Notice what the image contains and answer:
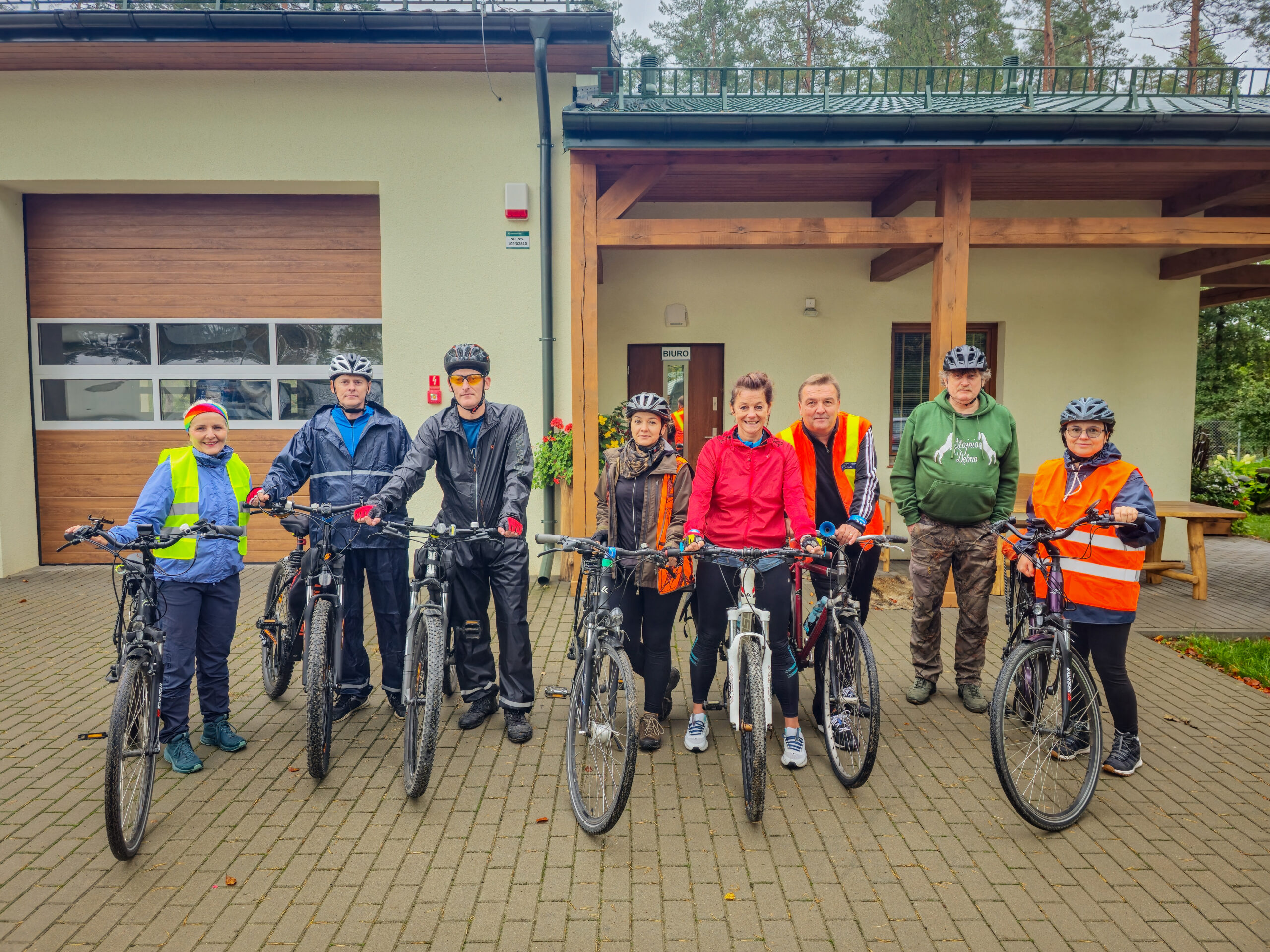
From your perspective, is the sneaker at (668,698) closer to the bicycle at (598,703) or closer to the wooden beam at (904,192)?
the bicycle at (598,703)

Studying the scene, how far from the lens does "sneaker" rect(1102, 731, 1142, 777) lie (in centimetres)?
357

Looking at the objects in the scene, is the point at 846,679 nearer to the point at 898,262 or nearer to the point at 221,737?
the point at 221,737

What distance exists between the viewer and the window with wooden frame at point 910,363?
361 inches

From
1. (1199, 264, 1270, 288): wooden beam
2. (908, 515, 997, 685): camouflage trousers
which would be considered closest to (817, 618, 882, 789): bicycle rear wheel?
(908, 515, 997, 685): camouflage trousers

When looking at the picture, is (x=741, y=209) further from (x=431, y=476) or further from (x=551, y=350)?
(x=431, y=476)

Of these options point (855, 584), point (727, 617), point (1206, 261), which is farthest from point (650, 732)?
point (1206, 261)

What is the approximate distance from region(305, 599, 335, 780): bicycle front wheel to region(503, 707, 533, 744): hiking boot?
0.86 meters

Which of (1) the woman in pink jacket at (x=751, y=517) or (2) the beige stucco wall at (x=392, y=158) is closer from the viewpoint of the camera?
(1) the woman in pink jacket at (x=751, y=517)

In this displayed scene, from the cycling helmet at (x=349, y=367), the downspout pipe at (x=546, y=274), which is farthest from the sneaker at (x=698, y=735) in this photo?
the downspout pipe at (x=546, y=274)

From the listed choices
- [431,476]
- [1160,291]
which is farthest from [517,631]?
[1160,291]

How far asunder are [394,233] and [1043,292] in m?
7.24

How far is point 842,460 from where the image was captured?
158 inches

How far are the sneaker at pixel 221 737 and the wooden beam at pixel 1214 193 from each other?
8638 millimetres

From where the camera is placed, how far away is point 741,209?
344 inches
